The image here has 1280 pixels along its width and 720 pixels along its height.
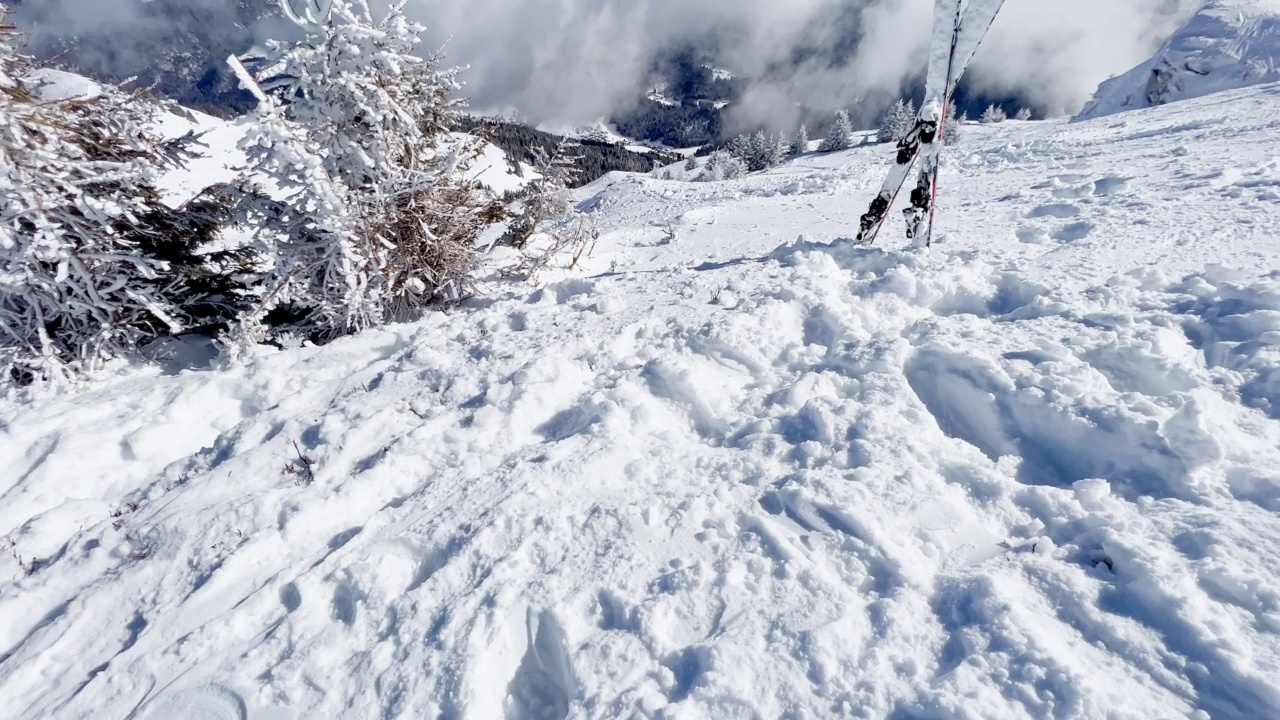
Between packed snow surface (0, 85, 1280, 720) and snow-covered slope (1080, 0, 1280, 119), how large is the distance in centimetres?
4054

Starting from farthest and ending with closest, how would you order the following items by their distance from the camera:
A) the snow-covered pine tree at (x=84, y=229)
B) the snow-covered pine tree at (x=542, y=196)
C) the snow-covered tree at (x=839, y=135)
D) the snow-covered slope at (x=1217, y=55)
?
1. the snow-covered tree at (x=839, y=135)
2. the snow-covered slope at (x=1217, y=55)
3. the snow-covered pine tree at (x=542, y=196)
4. the snow-covered pine tree at (x=84, y=229)

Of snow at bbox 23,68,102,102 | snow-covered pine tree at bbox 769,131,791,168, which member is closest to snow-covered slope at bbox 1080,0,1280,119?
snow-covered pine tree at bbox 769,131,791,168

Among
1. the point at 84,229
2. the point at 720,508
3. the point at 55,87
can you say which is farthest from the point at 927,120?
the point at 55,87

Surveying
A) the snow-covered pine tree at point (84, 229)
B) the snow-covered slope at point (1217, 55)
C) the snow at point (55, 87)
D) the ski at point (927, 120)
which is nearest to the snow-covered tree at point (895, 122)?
the snow-covered slope at point (1217, 55)

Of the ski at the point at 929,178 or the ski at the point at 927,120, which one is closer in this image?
the ski at the point at 927,120

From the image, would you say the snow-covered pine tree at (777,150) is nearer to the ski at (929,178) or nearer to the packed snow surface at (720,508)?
the ski at (929,178)

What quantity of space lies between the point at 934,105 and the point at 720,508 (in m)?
5.13

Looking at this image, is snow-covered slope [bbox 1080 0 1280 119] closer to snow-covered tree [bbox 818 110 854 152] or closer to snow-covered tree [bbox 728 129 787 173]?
snow-covered tree [bbox 818 110 854 152]

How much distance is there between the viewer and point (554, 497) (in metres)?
3.30

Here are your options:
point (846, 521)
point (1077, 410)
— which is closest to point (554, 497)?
point (846, 521)

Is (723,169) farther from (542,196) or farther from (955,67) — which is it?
(955,67)

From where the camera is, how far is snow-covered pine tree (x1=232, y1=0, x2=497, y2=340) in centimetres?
605

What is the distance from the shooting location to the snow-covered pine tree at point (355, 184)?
6.05m

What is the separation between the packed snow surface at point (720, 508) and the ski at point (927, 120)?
2.51 feet
